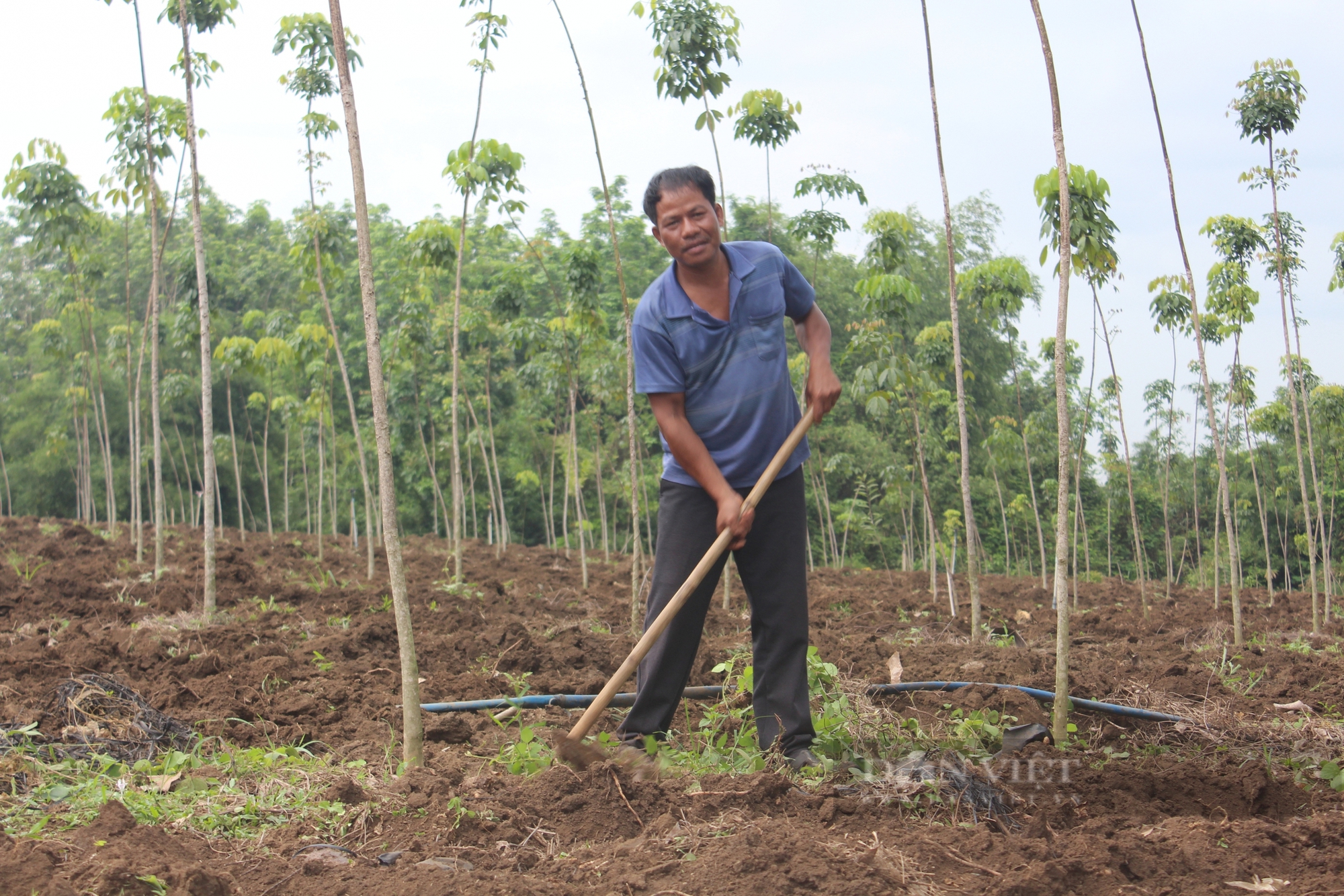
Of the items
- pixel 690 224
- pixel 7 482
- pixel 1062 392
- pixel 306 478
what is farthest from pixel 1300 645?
pixel 7 482

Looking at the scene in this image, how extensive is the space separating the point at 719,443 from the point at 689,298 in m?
0.50

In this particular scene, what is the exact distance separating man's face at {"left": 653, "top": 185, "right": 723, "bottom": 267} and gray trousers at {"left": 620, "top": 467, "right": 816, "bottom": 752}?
77 centimetres

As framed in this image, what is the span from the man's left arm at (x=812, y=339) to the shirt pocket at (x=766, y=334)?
10cm

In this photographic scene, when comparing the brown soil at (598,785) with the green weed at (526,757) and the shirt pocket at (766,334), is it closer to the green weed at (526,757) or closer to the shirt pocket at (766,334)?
the green weed at (526,757)

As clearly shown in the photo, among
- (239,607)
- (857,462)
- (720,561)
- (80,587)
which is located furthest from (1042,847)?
(857,462)

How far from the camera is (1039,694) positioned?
3.59 metres

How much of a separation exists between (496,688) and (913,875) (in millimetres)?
2648

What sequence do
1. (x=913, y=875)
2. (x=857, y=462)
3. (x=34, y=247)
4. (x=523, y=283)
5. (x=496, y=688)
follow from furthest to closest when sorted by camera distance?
(x=857, y=462) → (x=523, y=283) → (x=34, y=247) → (x=496, y=688) → (x=913, y=875)

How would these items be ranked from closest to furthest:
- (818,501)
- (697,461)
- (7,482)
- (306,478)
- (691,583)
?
(691,583), (697,461), (818,501), (306,478), (7,482)

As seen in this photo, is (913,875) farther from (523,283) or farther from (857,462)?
(857,462)

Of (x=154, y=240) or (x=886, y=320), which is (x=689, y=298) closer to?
(x=886, y=320)

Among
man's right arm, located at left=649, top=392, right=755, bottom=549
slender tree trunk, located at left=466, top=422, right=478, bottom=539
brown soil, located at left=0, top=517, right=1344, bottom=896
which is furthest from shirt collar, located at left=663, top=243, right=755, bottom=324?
slender tree trunk, located at left=466, top=422, right=478, bottom=539

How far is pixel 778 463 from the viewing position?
2.96 meters

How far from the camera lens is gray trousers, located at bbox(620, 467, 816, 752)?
3100 millimetres
